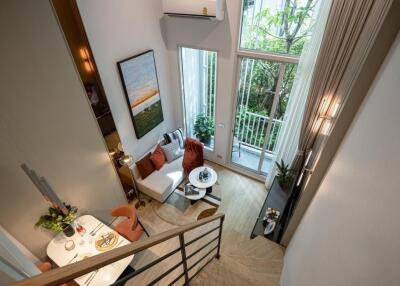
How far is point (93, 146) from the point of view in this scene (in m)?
3.12

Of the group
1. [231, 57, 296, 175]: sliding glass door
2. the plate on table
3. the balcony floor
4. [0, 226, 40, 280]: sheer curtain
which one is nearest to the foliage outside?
[231, 57, 296, 175]: sliding glass door

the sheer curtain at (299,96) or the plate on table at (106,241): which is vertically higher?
the sheer curtain at (299,96)

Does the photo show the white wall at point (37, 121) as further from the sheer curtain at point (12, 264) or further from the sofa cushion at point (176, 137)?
the sofa cushion at point (176, 137)

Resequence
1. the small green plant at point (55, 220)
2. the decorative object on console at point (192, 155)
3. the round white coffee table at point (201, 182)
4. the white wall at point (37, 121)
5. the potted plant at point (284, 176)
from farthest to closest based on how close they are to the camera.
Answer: the decorative object on console at point (192, 155), the round white coffee table at point (201, 182), the potted plant at point (284, 176), the small green plant at point (55, 220), the white wall at point (37, 121)

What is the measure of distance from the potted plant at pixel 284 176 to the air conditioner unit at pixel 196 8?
2.82m

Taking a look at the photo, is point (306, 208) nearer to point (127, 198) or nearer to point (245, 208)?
point (245, 208)

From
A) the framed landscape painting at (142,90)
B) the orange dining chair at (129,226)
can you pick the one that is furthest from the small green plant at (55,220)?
the framed landscape painting at (142,90)

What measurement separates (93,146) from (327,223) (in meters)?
2.98

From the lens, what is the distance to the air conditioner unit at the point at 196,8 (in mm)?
3254

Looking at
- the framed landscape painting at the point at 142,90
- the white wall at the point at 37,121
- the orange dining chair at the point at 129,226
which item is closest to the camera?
the white wall at the point at 37,121

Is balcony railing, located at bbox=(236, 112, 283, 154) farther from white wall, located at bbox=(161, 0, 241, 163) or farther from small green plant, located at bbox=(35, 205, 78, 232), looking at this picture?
small green plant, located at bbox=(35, 205, 78, 232)

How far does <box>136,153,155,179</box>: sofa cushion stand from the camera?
14.2 feet

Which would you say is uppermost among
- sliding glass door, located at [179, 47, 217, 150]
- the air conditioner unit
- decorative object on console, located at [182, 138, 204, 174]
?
the air conditioner unit

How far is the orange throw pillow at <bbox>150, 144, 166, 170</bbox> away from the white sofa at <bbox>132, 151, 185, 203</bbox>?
109 mm
